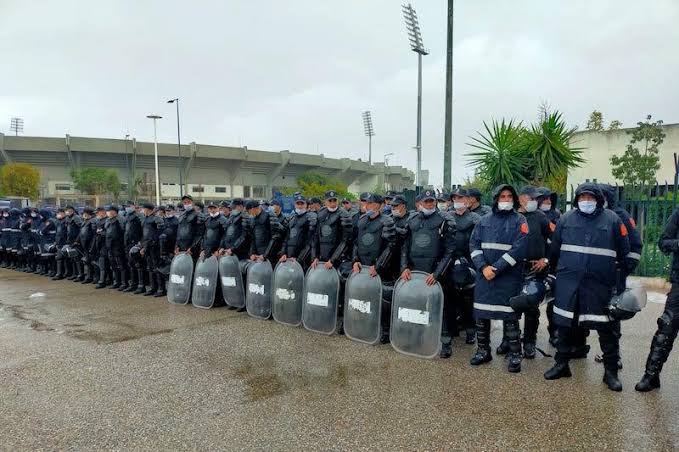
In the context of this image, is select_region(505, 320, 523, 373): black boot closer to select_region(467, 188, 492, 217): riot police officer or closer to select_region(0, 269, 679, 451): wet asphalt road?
select_region(0, 269, 679, 451): wet asphalt road

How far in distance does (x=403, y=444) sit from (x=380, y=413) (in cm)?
48

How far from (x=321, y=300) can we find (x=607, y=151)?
15.5 meters

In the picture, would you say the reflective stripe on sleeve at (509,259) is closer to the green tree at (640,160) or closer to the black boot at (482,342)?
the black boot at (482,342)

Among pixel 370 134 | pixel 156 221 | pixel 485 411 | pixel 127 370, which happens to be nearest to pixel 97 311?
pixel 156 221

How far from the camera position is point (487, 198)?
10602 millimetres

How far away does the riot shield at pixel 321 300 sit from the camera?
565 cm

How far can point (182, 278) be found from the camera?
24.7ft

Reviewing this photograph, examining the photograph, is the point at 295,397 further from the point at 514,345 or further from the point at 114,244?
the point at 114,244

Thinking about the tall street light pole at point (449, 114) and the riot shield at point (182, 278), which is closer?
the riot shield at point (182, 278)

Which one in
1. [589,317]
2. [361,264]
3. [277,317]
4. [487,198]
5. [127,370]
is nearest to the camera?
[589,317]

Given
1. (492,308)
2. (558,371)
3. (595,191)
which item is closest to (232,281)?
(492,308)

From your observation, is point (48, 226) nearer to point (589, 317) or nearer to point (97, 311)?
point (97, 311)

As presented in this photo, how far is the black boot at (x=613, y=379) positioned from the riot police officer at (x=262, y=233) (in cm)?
436

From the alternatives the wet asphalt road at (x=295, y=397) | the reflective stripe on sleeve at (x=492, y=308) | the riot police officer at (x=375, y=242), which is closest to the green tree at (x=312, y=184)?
the riot police officer at (x=375, y=242)
